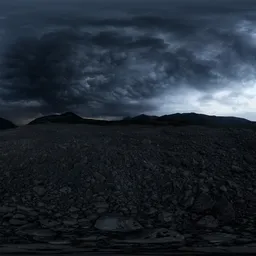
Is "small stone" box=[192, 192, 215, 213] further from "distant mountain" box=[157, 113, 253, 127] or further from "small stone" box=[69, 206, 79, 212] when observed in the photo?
"distant mountain" box=[157, 113, 253, 127]

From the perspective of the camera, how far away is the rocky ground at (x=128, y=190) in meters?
8.15

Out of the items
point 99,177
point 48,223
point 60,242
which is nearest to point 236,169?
point 99,177

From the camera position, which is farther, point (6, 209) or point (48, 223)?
point (6, 209)

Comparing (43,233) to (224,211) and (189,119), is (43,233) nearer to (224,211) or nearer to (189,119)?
(224,211)

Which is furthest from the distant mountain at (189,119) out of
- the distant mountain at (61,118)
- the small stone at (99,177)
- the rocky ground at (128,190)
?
the small stone at (99,177)

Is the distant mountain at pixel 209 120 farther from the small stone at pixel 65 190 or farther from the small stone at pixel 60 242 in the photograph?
the small stone at pixel 60 242

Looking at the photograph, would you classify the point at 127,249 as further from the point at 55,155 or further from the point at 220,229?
the point at 55,155

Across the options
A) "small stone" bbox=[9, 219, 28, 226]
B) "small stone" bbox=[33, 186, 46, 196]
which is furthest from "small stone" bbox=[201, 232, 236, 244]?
"small stone" bbox=[33, 186, 46, 196]

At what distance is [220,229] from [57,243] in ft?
11.1

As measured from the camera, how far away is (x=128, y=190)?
10.5 metres

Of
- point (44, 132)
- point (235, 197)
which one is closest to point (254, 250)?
point (235, 197)

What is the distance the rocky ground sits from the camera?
321 inches

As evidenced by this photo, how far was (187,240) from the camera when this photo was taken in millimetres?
7926

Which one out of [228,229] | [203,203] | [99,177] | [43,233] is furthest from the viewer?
[99,177]
